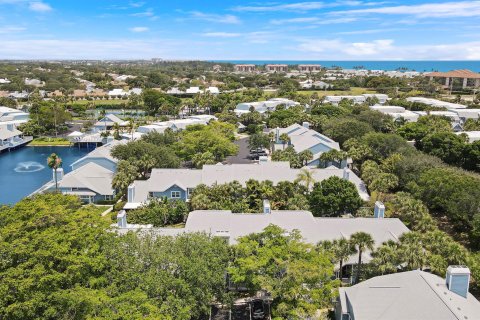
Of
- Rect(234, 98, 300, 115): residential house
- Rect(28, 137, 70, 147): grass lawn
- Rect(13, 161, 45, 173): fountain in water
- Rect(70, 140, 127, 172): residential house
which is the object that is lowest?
Rect(13, 161, 45, 173): fountain in water

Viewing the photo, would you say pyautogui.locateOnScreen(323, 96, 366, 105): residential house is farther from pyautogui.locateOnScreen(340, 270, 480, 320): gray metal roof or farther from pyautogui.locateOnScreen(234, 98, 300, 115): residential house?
pyautogui.locateOnScreen(340, 270, 480, 320): gray metal roof

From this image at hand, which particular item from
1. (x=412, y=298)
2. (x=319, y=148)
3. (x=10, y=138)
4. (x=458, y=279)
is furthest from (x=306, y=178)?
(x=10, y=138)

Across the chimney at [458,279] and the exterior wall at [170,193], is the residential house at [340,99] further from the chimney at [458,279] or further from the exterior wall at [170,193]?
the chimney at [458,279]

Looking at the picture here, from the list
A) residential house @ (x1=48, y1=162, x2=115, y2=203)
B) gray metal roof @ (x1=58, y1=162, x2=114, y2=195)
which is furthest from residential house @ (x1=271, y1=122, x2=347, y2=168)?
residential house @ (x1=48, y1=162, x2=115, y2=203)

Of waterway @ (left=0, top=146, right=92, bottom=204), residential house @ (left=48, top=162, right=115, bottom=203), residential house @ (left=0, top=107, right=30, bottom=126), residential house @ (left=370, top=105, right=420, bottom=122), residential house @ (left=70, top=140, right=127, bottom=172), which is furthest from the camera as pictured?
residential house @ (left=0, top=107, right=30, bottom=126)

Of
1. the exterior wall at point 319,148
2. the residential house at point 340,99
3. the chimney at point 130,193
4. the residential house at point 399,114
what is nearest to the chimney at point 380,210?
the exterior wall at point 319,148

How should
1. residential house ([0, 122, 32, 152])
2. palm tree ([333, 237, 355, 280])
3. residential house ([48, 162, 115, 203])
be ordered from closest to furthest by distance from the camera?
palm tree ([333, 237, 355, 280])
residential house ([48, 162, 115, 203])
residential house ([0, 122, 32, 152])
